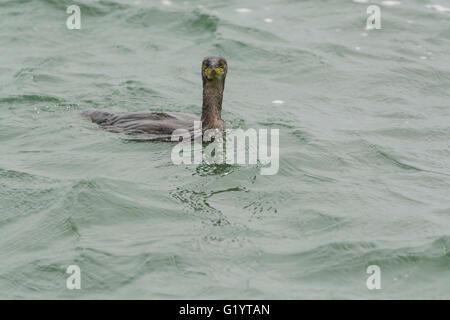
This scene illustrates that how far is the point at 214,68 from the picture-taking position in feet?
39.2

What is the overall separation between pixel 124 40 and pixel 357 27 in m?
4.19

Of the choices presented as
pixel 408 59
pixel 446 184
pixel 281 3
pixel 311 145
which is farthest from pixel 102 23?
pixel 446 184

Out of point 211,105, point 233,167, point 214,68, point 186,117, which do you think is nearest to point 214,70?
point 214,68

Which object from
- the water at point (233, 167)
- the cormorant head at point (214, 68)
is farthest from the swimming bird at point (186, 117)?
the water at point (233, 167)

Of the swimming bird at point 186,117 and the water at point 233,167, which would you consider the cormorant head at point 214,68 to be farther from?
the water at point 233,167

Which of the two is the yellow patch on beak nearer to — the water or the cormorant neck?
the cormorant neck

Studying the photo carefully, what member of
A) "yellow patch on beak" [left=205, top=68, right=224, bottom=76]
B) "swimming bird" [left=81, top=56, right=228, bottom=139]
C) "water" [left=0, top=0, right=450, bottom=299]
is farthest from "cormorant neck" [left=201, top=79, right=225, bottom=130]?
"water" [left=0, top=0, right=450, bottom=299]

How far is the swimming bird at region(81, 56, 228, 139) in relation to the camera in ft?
39.0

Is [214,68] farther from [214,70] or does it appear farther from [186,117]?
[186,117]

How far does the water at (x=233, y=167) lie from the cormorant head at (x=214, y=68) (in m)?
1.06

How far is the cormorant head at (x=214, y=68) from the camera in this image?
1184 cm

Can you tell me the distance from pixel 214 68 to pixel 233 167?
1347mm

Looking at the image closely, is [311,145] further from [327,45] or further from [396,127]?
[327,45]

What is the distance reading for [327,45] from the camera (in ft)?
55.2
